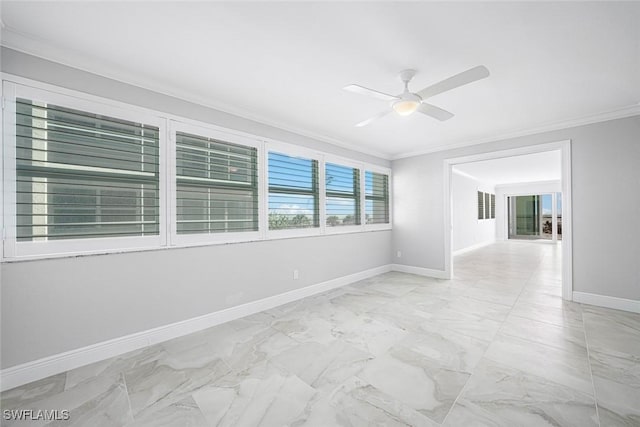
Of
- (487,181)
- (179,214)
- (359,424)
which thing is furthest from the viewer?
(487,181)

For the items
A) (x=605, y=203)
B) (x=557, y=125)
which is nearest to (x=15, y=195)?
(x=557, y=125)

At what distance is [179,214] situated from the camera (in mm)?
2695

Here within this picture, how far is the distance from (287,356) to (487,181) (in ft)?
35.0

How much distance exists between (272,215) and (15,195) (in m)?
2.29

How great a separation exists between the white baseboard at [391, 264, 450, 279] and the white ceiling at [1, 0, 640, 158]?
9.78 feet

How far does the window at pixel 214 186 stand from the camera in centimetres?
274

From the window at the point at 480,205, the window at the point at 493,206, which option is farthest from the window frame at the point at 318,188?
the window at the point at 493,206

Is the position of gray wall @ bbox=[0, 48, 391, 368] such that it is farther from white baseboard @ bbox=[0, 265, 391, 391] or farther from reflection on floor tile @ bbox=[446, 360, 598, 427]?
reflection on floor tile @ bbox=[446, 360, 598, 427]

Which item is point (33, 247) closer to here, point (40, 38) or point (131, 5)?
point (40, 38)

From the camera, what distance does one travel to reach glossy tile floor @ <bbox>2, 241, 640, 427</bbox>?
63.5 inches

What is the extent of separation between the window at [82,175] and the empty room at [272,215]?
0.02 metres

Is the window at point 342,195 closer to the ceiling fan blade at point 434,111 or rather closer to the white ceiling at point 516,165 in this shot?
the ceiling fan blade at point 434,111

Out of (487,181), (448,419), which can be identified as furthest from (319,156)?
(487,181)

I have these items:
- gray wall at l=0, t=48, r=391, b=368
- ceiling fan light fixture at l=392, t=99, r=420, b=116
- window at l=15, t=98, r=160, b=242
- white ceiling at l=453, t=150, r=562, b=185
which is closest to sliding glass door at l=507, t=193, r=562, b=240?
white ceiling at l=453, t=150, r=562, b=185
